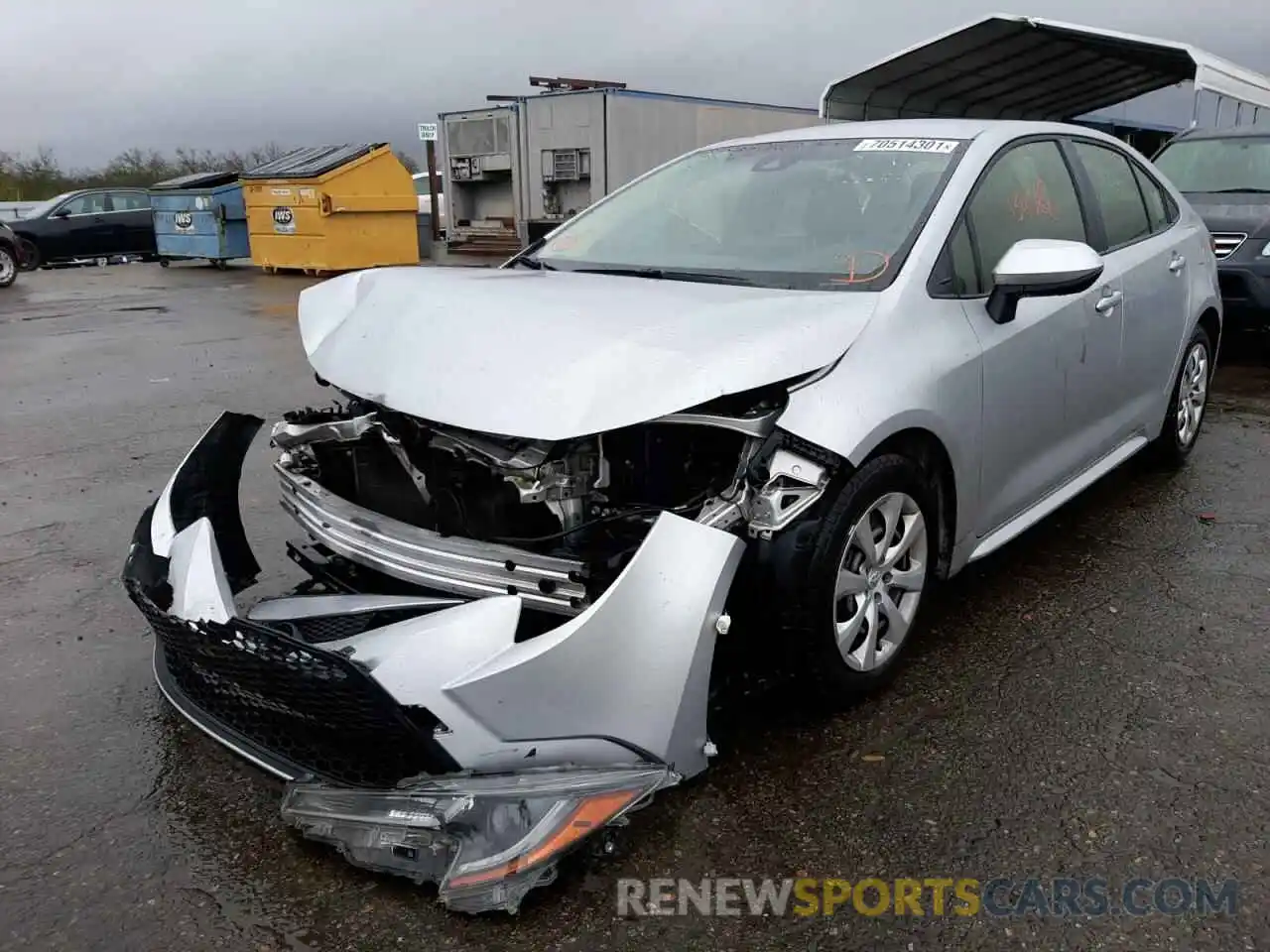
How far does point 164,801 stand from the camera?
266cm

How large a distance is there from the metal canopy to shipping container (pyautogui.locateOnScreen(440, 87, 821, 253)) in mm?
1905

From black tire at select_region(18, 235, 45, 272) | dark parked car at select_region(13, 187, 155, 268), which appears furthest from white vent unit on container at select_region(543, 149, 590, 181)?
dark parked car at select_region(13, 187, 155, 268)

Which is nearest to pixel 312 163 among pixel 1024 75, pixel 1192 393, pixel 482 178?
pixel 482 178

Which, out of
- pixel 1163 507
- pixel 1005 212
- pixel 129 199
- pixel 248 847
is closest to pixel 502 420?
pixel 248 847

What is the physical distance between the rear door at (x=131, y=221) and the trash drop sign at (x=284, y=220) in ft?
19.0

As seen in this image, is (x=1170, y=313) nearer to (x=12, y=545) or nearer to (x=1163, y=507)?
(x=1163, y=507)

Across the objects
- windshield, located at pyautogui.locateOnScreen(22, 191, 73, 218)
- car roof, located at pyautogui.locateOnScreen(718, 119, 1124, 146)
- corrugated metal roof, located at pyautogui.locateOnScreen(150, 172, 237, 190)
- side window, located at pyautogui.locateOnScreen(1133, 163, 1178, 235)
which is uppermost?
car roof, located at pyautogui.locateOnScreen(718, 119, 1124, 146)

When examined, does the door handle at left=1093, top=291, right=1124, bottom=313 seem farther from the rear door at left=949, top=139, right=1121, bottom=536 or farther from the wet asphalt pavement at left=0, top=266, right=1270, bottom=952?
the wet asphalt pavement at left=0, top=266, right=1270, bottom=952

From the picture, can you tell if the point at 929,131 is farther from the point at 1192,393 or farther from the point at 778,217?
the point at 1192,393

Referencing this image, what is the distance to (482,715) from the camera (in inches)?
86.0

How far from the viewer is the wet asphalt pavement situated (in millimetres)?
2203

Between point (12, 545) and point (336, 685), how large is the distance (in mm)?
3110

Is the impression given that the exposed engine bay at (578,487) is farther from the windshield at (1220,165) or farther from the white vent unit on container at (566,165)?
the white vent unit on container at (566,165)

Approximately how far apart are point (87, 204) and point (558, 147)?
11.2 m
